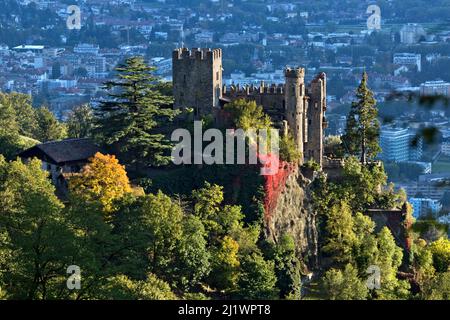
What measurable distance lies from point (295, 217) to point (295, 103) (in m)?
3.00

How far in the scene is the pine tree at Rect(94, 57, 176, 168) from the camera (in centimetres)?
2769

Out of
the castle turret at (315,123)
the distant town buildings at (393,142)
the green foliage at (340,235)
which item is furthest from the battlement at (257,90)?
the distant town buildings at (393,142)

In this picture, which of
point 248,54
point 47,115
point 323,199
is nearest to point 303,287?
point 323,199

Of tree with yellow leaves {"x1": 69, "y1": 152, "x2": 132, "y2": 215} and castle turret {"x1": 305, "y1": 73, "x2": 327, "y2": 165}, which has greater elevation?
castle turret {"x1": 305, "y1": 73, "x2": 327, "y2": 165}

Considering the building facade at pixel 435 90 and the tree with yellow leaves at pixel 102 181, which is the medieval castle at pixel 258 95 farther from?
the tree with yellow leaves at pixel 102 181

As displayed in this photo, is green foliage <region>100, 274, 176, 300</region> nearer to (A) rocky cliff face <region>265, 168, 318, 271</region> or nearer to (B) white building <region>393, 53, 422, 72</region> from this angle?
(A) rocky cliff face <region>265, 168, 318, 271</region>

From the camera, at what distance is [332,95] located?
95.7 m

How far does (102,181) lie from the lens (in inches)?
993

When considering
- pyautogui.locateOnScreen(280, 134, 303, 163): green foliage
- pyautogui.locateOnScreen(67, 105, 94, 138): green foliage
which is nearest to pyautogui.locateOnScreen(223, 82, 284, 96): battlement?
pyautogui.locateOnScreen(280, 134, 303, 163): green foliage

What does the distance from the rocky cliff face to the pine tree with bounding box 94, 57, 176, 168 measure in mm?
2760

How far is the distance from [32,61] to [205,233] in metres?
96.0

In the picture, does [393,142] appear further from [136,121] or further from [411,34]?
[411,34]

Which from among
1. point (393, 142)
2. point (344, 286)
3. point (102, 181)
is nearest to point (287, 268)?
point (344, 286)

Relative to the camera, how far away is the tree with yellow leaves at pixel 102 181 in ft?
80.9
